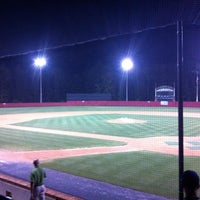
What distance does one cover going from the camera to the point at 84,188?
9406mm

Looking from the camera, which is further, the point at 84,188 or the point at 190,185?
the point at 84,188

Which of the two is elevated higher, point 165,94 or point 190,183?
point 165,94

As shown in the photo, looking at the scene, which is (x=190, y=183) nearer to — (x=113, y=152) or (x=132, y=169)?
(x=132, y=169)

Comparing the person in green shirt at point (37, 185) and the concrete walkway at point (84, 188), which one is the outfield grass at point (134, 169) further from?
the person in green shirt at point (37, 185)

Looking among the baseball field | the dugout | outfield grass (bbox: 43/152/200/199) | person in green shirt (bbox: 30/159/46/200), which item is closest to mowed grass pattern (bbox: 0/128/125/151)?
the baseball field

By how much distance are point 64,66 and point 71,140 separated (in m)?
37.9

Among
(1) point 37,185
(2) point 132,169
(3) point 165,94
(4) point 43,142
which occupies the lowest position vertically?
(2) point 132,169

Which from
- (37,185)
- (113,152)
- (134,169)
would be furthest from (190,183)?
(113,152)

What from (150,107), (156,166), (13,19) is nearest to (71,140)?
(156,166)

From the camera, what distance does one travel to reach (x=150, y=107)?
149ft

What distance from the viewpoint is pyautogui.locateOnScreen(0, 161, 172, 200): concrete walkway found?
8.67m

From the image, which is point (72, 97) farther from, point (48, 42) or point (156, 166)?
point (48, 42)

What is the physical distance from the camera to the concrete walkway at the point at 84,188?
8.67 meters

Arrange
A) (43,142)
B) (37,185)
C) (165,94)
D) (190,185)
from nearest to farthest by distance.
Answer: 1. (190,185)
2. (37,185)
3. (43,142)
4. (165,94)
